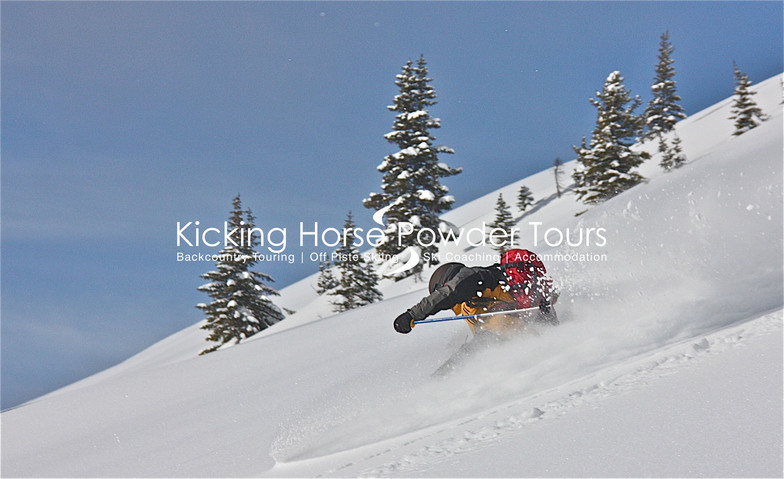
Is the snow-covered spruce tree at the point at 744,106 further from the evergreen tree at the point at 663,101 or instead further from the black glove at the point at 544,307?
the black glove at the point at 544,307

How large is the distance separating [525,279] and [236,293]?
72.4 feet

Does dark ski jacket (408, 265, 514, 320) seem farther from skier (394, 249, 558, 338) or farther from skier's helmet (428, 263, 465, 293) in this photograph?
skier's helmet (428, 263, 465, 293)

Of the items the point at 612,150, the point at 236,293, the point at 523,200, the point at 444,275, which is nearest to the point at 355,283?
the point at 236,293

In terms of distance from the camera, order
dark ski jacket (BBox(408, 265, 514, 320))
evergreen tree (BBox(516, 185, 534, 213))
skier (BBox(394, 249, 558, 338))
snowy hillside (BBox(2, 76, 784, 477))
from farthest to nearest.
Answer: evergreen tree (BBox(516, 185, 534, 213)) → skier (BBox(394, 249, 558, 338)) → dark ski jacket (BBox(408, 265, 514, 320)) → snowy hillside (BBox(2, 76, 784, 477))

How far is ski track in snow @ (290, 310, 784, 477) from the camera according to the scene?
2.86 m

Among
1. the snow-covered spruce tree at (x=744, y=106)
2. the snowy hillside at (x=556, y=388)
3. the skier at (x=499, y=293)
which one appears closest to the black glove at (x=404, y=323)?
the skier at (x=499, y=293)

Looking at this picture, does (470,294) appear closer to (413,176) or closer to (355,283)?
(413,176)

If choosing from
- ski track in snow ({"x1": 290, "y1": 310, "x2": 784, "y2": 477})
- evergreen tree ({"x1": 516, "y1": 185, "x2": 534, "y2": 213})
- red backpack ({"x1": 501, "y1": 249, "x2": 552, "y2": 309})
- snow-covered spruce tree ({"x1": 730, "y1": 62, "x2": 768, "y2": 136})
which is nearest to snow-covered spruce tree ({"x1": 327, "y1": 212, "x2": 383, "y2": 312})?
red backpack ({"x1": 501, "y1": 249, "x2": 552, "y2": 309})

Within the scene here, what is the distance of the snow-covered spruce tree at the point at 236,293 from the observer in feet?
82.7

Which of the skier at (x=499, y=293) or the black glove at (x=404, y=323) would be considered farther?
the skier at (x=499, y=293)

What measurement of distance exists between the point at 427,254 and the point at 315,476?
66.5 ft

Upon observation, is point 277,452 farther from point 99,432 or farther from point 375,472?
point 99,432

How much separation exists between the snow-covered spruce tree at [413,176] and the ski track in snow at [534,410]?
1929 centimetres

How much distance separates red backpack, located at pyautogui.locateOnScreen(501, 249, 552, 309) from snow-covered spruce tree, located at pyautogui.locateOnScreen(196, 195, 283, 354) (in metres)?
21.5
